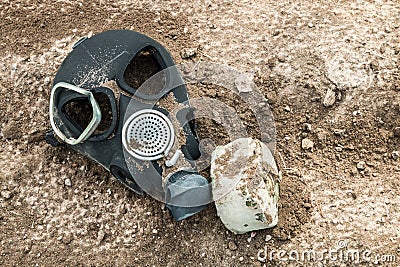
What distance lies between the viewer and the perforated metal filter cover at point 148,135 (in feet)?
6.12

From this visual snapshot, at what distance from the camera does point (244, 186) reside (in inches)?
68.6

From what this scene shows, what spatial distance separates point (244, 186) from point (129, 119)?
16.2 inches

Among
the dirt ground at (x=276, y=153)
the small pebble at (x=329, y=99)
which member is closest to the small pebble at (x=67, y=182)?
the dirt ground at (x=276, y=153)

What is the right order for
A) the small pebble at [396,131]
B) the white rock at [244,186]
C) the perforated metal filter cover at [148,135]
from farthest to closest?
the small pebble at [396,131], the perforated metal filter cover at [148,135], the white rock at [244,186]

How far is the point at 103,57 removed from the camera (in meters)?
1.93

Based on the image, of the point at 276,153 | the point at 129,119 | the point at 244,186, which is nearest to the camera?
the point at 244,186

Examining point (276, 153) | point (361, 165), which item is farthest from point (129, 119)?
point (361, 165)

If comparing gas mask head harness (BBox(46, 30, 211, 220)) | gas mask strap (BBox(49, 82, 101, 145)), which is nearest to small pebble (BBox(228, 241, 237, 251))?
gas mask head harness (BBox(46, 30, 211, 220))

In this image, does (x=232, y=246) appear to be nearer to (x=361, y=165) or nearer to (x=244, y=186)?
(x=244, y=186)

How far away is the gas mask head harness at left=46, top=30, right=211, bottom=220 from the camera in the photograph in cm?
185

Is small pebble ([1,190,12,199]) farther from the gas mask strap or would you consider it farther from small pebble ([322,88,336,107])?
small pebble ([322,88,336,107])

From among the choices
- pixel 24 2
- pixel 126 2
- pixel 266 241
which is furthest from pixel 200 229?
pixel 24 2

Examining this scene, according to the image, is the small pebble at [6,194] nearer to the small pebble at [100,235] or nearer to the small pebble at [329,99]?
the small pebble at [100,235]

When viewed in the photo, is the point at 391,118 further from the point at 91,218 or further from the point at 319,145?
the point at 91,218
